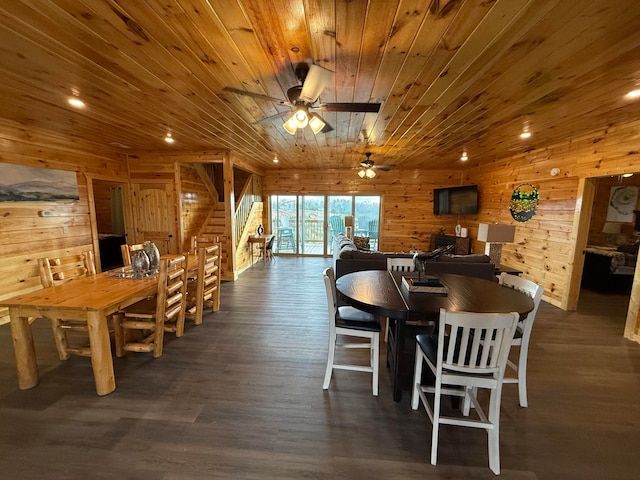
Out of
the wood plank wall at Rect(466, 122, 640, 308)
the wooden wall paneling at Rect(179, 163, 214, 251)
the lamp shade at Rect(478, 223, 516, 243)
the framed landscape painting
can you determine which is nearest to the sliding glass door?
the wooden wall paneling at Rect(179, 163, 214, 251)

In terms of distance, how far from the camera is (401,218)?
7.45 metres

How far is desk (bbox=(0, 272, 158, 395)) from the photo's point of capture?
1.97 meters

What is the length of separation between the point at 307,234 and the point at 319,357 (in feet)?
18.4

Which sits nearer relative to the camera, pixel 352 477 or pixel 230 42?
pixel 352 477

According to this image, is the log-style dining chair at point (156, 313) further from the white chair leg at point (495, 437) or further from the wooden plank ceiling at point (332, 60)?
the white chair leg at point (495, 437)

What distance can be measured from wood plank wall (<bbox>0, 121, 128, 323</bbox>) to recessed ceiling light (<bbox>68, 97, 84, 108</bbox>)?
1.48 meters

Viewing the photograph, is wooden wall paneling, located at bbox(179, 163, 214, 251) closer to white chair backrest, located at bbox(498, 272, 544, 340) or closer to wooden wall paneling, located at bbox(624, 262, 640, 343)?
white chair backrest, located at bbox(498, 272, 544, 340)

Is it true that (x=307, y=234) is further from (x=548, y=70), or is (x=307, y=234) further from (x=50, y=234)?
(x=548, y=70)

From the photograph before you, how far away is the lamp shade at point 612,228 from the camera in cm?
518

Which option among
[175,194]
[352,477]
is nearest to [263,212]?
[175,194]

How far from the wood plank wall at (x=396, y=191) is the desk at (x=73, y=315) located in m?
5.84

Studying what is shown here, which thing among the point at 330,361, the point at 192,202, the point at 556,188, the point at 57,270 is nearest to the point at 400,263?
the point at 330,361

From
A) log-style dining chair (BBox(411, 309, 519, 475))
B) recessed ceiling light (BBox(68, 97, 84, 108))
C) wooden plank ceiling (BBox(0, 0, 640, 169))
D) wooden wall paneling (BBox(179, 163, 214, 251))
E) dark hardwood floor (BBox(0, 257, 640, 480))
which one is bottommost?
dark hardwood floor (BBox(0, 257, 640, 480))

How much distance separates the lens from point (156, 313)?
2.48m
